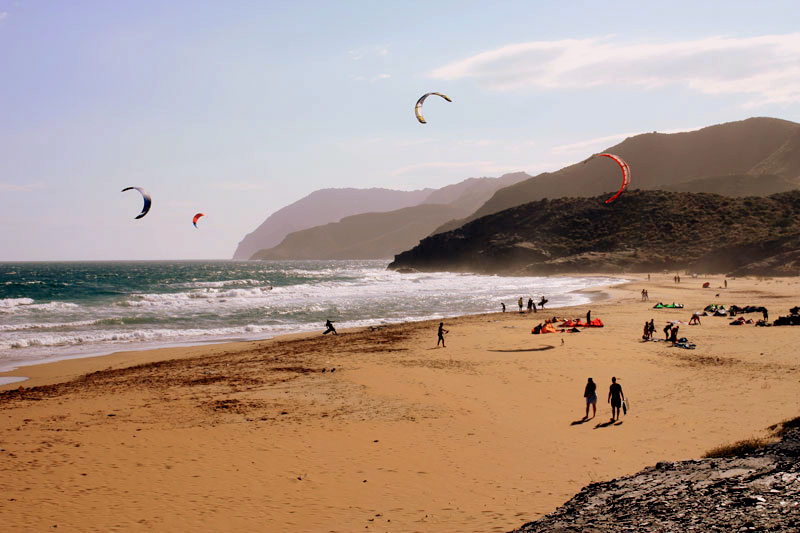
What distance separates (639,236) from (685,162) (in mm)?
84372

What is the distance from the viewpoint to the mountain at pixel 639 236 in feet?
248

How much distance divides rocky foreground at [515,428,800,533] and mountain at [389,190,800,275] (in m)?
70.4

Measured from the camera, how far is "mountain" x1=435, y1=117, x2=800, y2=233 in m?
145

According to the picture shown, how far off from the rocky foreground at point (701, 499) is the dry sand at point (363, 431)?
1931mm

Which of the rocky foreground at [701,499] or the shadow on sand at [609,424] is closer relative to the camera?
the rocky foreground at [701,499]

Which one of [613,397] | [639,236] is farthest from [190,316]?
[639,236]

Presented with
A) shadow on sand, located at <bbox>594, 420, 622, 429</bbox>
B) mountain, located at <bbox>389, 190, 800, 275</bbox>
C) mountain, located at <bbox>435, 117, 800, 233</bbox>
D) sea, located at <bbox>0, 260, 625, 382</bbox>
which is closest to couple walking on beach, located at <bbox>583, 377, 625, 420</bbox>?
shadow on sand, located at <bbox>594, 420, 622, 429</bbox>

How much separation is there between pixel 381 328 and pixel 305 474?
68.9 feet

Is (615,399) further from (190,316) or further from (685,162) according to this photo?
(685,162)

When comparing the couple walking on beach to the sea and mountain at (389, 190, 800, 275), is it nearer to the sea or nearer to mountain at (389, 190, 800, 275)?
the sea

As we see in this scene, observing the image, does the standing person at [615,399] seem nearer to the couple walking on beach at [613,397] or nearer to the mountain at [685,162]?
the couple walking on beach at [613,397]

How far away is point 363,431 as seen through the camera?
11.1 m

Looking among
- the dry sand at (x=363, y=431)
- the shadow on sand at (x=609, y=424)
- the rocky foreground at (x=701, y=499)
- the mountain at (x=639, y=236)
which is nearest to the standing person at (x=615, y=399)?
the shadow on sand at (x=609, y=424)

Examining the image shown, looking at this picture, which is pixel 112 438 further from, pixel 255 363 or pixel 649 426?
pixel 649 426
